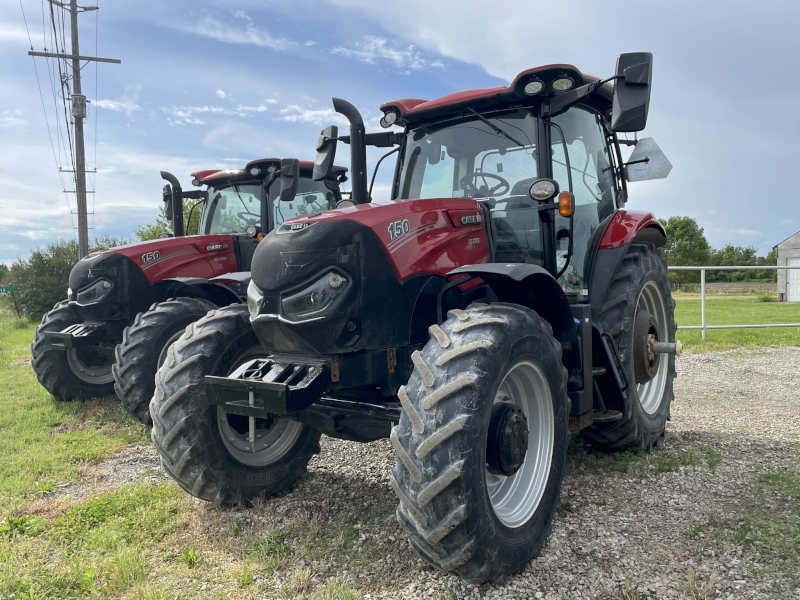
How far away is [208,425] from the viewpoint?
11.7 ft

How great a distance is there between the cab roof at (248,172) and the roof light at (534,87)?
346 centimetres

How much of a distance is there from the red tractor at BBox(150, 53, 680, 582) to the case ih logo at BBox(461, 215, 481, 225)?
0.01 metres

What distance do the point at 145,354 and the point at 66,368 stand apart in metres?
2.52

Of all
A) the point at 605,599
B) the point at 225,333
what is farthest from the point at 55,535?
the point at 605,599

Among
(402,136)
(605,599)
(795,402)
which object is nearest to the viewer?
(605,599)

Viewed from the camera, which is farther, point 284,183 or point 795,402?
point 795,402

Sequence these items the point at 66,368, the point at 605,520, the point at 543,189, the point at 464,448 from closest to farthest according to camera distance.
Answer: the point at 464,448 < the point at 605,520 < the point at 543,189 < the point at 66,368

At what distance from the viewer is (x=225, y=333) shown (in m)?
3.73

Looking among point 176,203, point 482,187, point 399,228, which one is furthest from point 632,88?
point 176,203

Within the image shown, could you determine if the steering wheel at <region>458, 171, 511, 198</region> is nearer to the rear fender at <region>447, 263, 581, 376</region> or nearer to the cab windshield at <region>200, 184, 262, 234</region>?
the rear fender at <region>447, 263, 581, 376</region>

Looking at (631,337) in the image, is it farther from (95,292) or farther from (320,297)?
(95,292)

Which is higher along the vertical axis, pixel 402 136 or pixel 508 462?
pixel 402 136

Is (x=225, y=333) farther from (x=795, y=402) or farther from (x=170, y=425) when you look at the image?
(x=795, y=402)

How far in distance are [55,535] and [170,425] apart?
3.00 ft
